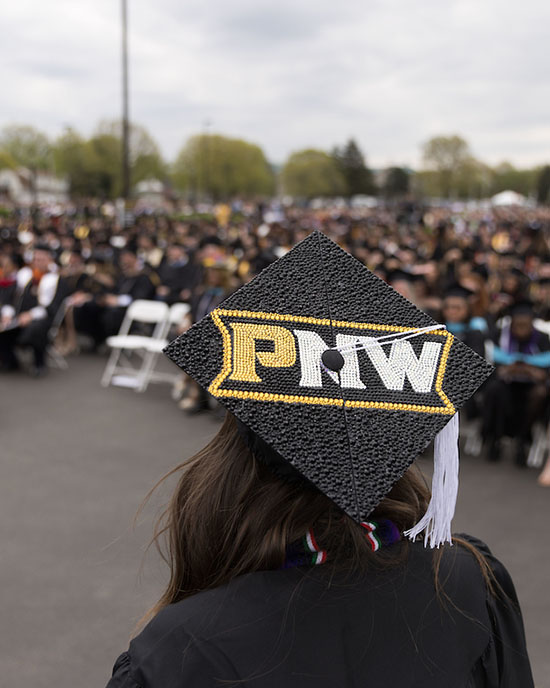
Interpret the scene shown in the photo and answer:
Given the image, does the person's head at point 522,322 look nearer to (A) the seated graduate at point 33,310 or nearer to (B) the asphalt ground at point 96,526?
(B) the asphalt ground at point 96,526

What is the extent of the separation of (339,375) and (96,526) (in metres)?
3.69

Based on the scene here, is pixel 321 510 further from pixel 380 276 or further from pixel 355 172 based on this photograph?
pixel 355 172

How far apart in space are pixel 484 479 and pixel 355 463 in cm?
473

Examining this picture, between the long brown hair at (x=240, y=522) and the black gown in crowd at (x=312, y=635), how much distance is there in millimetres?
38

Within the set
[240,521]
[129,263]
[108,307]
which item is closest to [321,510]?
[240,521]

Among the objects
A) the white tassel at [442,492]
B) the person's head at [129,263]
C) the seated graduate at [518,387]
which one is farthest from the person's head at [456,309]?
the person's head at [129,263]

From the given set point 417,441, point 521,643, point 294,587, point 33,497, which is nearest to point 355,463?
point 417,441

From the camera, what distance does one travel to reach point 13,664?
3.08 meters

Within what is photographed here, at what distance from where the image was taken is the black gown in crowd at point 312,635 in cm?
106

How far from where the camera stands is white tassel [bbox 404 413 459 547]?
125cm

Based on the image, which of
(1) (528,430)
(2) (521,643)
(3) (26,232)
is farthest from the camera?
(3) (26,232)

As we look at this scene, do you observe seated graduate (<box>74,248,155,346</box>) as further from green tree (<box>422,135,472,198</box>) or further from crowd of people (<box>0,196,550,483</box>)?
green tree (<box>422,135,472,198</box>)

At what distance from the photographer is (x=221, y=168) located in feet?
285

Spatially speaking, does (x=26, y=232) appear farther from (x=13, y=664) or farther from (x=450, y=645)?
(x=450, y=645)
